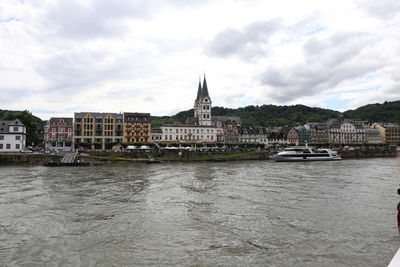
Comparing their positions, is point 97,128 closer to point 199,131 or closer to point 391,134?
point 199,131

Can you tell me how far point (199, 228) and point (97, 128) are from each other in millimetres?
91323

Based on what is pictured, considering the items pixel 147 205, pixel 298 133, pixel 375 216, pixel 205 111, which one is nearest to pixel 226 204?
pixel 147 205

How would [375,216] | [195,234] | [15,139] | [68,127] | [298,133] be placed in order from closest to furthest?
[195,234]
[375,216]
[15,139]
[68,127]
[298,133]

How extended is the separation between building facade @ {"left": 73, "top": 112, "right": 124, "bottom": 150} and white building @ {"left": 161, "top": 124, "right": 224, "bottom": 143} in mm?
17687

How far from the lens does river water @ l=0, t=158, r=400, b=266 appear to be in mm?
10750

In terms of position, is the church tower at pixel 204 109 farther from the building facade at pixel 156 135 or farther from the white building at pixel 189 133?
the building facade at pixel 156 135

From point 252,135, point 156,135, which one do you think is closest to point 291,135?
point 252,135

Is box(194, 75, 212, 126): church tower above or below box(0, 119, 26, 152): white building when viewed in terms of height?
above

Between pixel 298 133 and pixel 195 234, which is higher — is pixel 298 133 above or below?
above

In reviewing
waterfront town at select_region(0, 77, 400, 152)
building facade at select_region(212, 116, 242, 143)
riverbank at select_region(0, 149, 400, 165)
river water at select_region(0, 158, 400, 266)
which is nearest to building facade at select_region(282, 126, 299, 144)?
waterfront town at select_region(0, 77, 400, 152)

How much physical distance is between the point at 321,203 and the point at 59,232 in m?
16.3

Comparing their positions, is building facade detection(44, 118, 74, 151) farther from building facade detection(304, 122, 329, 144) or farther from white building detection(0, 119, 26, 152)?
building facade detection(304, 122, 329, 144)

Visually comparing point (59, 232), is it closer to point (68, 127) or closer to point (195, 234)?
point (195, 234)

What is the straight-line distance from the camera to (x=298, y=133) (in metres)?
145
